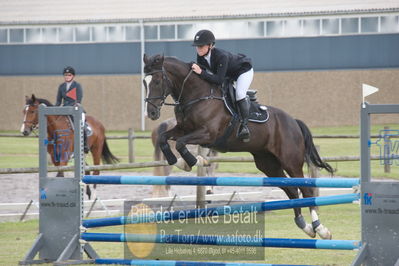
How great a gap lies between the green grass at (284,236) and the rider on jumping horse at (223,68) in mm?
1282

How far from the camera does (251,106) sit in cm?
783

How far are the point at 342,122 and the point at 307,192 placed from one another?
2414 centimetres

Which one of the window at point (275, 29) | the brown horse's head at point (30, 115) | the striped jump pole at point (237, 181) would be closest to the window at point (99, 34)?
the window at point (275, 29)

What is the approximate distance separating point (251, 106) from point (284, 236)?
1909mm

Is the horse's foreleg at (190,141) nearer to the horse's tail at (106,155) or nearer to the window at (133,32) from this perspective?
the horse's tail at (106,155)

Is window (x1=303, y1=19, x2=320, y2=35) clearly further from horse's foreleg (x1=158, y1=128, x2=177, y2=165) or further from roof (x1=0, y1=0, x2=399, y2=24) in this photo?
horse's foreleg (x1=158, y1=128, x2=177, y2=165)

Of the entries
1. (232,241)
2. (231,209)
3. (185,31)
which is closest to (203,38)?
(231,209)

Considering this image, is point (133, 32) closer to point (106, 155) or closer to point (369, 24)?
point (369, 24)

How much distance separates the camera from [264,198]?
42.0 feet

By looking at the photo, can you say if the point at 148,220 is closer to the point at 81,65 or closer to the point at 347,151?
the point at 347,151

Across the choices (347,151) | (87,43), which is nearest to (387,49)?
(347,151)

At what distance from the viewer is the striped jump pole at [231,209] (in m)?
5.61

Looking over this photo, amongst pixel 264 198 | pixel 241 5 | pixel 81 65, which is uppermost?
pixel 241 5

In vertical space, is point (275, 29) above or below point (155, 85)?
above
